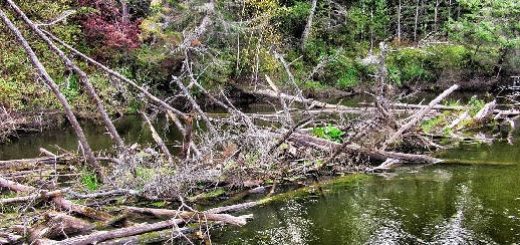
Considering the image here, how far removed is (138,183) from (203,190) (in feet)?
3.40

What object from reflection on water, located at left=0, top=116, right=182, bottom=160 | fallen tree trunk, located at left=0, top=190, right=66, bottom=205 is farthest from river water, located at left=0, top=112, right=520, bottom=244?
reflection on water, located at left=0, top=116, right=182, bottom=160

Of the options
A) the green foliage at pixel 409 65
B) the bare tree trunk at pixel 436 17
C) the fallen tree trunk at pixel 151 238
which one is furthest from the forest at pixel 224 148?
the bare tree trunk at pixel 436 17

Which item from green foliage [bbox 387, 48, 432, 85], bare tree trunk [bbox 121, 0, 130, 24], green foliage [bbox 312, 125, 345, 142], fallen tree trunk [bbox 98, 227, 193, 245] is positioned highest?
bare tree trunk [bbox 121, 0, 130, 24]

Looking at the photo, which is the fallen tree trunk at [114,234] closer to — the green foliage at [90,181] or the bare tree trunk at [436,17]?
the green foliage at [90,181]

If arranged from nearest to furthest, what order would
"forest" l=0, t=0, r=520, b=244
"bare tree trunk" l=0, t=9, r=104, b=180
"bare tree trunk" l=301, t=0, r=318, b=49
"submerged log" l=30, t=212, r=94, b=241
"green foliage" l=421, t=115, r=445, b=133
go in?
1. "submerged log" l=30, t=212, r=94, b=241
2. "forest" l=0, t=0, r=520, b=244
3. "bare tree trunk" l=0, t=9, r=104, b=180
4. "green foliage" l=421, t=115, r=445, b=133
5. "bare tree trunk" l=301, t=0, r=318, b=49

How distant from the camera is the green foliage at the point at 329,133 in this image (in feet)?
40.6

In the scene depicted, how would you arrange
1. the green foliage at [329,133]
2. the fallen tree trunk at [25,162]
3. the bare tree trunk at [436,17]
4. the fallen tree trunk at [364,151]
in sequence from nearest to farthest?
the fallen tree trunk at [25,162], the fallen tree trunk at [364,151], the green foliage at [329,133], the bare tree trunk at [436,17]

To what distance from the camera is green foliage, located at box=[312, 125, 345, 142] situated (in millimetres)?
12383

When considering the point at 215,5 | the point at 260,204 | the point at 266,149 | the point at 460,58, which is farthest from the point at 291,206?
the point at 460,58

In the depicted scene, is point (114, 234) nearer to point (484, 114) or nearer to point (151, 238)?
point (151, 238)

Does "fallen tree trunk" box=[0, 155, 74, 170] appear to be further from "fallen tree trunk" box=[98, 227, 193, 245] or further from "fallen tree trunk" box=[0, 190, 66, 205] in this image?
"fallen tree trunk" box=[98, 227, 193, 245]

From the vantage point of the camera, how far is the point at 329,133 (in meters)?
12.5

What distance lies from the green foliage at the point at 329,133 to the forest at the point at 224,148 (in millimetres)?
24

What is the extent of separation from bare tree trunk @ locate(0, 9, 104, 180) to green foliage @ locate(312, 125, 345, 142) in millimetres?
4548
